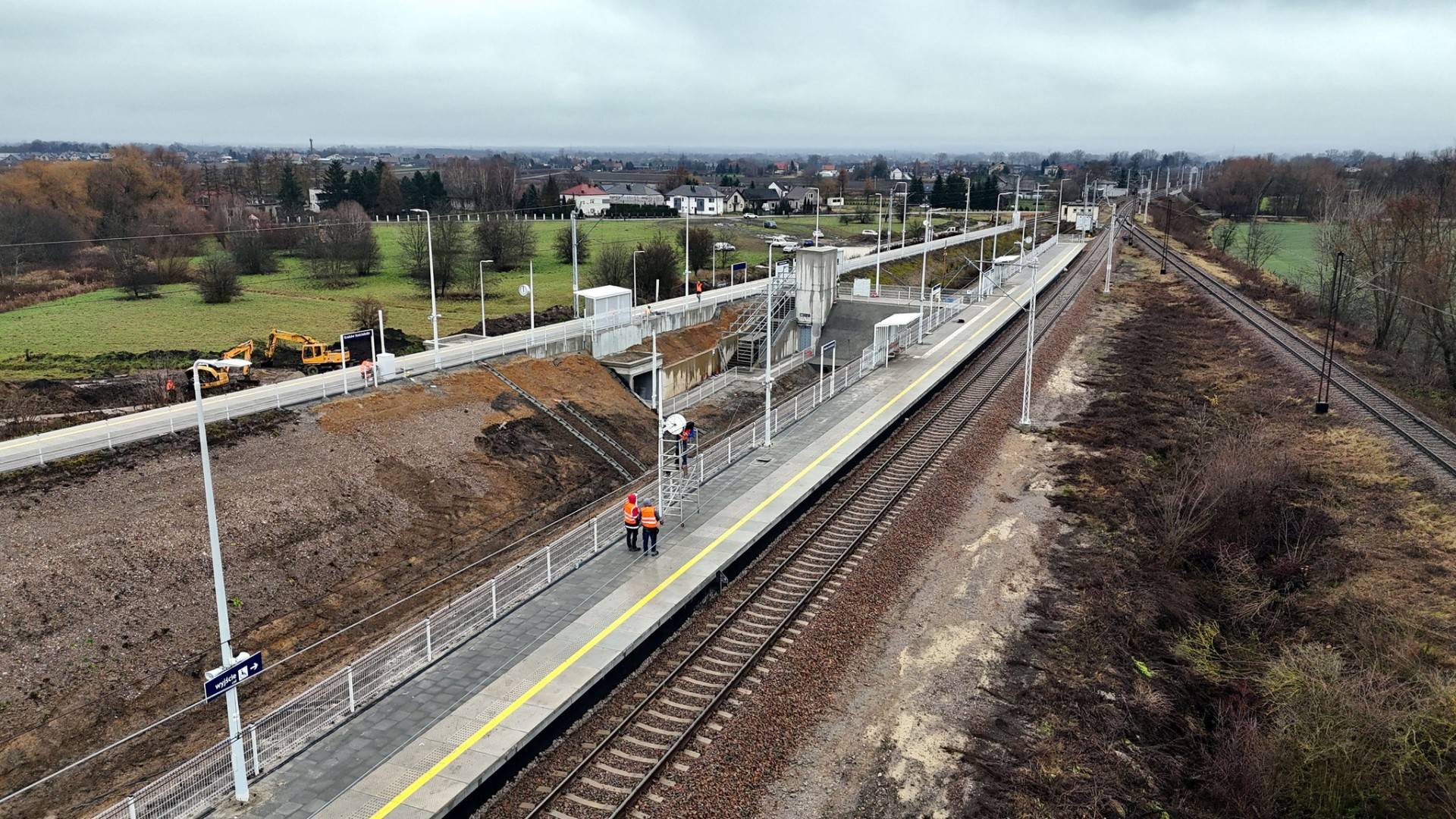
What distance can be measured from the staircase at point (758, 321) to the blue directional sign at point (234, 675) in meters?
35.4

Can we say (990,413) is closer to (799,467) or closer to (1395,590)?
(799,467)

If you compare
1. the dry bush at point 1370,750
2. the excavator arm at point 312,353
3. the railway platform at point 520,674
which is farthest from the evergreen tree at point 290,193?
the dry bush at point 1370,750

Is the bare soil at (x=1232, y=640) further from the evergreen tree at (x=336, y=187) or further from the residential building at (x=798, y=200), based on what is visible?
the residential building at (x=798, y=200)

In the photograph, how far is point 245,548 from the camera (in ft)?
68.9

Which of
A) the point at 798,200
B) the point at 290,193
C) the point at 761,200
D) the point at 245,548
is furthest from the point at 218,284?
the point at 798,200

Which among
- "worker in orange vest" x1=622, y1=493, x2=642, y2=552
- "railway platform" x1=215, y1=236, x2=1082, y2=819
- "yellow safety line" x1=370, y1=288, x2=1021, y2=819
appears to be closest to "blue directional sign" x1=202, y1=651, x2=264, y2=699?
"railway platform" x1=215, y1=236, x2=1082, y2=819

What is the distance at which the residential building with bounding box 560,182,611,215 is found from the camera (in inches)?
4658

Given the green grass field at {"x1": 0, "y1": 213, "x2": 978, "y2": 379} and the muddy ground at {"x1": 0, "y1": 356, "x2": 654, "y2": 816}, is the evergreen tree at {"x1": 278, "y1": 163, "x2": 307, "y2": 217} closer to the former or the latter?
the green grass field at {"x1": 0, "y1": 213, "x2": 978, "y2": 379}

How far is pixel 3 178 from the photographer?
8069cm

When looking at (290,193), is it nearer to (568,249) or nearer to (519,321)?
(568,249)

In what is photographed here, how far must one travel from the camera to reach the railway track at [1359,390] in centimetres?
2508

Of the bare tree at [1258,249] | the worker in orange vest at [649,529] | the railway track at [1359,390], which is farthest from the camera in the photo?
the bare tree at [1258,249]

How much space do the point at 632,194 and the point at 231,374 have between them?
345 ft

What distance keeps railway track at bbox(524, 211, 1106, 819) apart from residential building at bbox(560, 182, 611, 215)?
9342 cm
